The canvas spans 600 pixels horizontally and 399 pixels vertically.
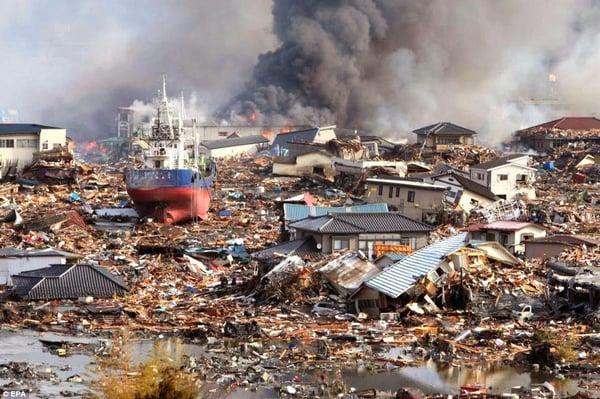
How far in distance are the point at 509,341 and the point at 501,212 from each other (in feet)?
47.1

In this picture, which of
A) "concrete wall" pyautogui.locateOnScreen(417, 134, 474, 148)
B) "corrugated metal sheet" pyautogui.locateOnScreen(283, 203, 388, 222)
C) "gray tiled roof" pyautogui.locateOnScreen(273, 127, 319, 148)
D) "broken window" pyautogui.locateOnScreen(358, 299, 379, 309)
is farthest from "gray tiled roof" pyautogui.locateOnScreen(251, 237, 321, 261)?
"gray tiled roof" pyautogui.locateOnScreen(273, 127, 319, 148)

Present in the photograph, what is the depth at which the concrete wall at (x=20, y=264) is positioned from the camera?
21438 mm

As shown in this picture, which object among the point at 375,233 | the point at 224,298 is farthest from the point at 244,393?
the point at 375,233

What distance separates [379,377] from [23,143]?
99.9 ft

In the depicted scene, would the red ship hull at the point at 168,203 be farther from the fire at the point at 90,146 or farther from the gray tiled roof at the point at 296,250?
the fire at the point at 90,146

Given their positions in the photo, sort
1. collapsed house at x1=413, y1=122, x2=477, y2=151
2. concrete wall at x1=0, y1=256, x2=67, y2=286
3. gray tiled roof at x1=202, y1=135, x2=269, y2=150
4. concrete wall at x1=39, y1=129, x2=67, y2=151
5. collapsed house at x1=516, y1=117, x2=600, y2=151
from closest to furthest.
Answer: concrete wall at x1=0, y1=256, x2=67, y2=286, concrete wall at x1=39, y1=129, x2=67, y2=151, collapsed house at x1=413, y1=122, x2=477, y2=151, collapsed house at x1=516, y1=117, x2=600, y2=151, gray tiled roof at x1=202, y1=135, x2=269, y2=150

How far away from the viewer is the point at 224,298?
20188 millimetres

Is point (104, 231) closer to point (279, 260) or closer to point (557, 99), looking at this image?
point (279, 260)

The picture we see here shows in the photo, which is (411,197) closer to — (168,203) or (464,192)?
(464,192)

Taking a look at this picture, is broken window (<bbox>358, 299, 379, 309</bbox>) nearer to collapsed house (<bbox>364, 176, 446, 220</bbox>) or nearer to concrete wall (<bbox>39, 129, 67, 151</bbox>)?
collapsed house (<bbox>364, 176, 446, 220</bbox>)

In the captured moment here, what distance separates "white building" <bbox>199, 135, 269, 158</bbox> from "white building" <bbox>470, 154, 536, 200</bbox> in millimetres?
20615

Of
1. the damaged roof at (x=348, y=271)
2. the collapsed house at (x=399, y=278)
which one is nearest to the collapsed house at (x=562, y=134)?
the damaged roof at (x=348, y=271)

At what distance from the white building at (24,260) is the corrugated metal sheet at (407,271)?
6.92 metres

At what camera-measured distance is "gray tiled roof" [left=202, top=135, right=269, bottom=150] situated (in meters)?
54.9
